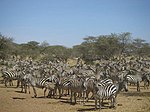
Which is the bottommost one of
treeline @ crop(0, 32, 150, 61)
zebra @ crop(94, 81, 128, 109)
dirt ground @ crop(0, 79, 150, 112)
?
dirt ground @ crop(0, 79, 150, 112)

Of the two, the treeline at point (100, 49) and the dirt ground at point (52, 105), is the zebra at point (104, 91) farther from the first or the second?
the treeline at point (100, 49)

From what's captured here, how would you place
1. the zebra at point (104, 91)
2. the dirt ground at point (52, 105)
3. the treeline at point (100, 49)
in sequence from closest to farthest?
1. the zebra at point (104, 91)
2. the dirt ground at point (52, 105)
3. the treeline at point (100, 49)

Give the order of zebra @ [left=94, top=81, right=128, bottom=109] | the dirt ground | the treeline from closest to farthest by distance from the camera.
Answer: zebra @ [left=94, top=81, right=128, bottom=109]
the dirt ground
the treeline

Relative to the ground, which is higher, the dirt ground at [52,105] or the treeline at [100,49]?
the treeline at [100,49]

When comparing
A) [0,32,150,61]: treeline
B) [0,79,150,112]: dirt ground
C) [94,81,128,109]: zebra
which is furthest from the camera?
[0,32,150,61]: treeline

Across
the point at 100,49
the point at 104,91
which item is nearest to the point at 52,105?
the point at 104,91

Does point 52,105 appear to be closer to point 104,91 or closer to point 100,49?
point 104,91

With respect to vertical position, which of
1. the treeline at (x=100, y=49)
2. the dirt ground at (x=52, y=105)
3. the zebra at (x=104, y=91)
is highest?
the treeline at (x=100, y=49)

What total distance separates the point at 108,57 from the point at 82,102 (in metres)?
36.4

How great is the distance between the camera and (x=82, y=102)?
14.7 metres

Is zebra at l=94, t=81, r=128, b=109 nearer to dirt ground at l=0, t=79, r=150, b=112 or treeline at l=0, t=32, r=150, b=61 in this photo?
dirt ground at l=0, t=79, r=150, b=112

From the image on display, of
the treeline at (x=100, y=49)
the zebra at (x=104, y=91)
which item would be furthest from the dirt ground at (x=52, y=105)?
the treeline at (x=100, y=49)

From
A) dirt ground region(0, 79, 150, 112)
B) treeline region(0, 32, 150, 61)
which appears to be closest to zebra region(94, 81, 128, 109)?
dirt ground region(0, 79, 150, 112)

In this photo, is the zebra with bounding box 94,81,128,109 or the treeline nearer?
the zebra with bounding box 94,81,128,109
